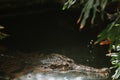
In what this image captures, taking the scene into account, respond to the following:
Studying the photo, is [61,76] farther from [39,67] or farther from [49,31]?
[49,31]

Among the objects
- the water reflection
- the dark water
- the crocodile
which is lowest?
the water reflection

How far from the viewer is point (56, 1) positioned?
31.4 feet

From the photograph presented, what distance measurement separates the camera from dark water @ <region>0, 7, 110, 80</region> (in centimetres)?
713

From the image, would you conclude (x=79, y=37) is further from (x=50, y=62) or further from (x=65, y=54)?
(x=50, y=62)

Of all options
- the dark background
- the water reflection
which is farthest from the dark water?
the water reflection

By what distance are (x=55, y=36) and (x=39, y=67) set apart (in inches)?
109

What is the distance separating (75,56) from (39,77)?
75.8 inches

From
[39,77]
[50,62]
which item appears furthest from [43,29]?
[39,77]

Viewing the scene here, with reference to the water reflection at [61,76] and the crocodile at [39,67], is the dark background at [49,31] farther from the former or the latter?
the water reflection at [61,76]

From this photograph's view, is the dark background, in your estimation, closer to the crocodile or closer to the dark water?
the dark water

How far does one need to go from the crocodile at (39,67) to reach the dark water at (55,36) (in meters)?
0.56

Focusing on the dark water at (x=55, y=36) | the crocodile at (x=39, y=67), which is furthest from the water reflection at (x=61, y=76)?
the dark water at (x=55, y=36)

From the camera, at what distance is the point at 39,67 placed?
19.4 feet

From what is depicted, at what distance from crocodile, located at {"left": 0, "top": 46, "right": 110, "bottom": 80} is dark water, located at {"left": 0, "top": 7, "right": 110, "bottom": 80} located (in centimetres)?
56
